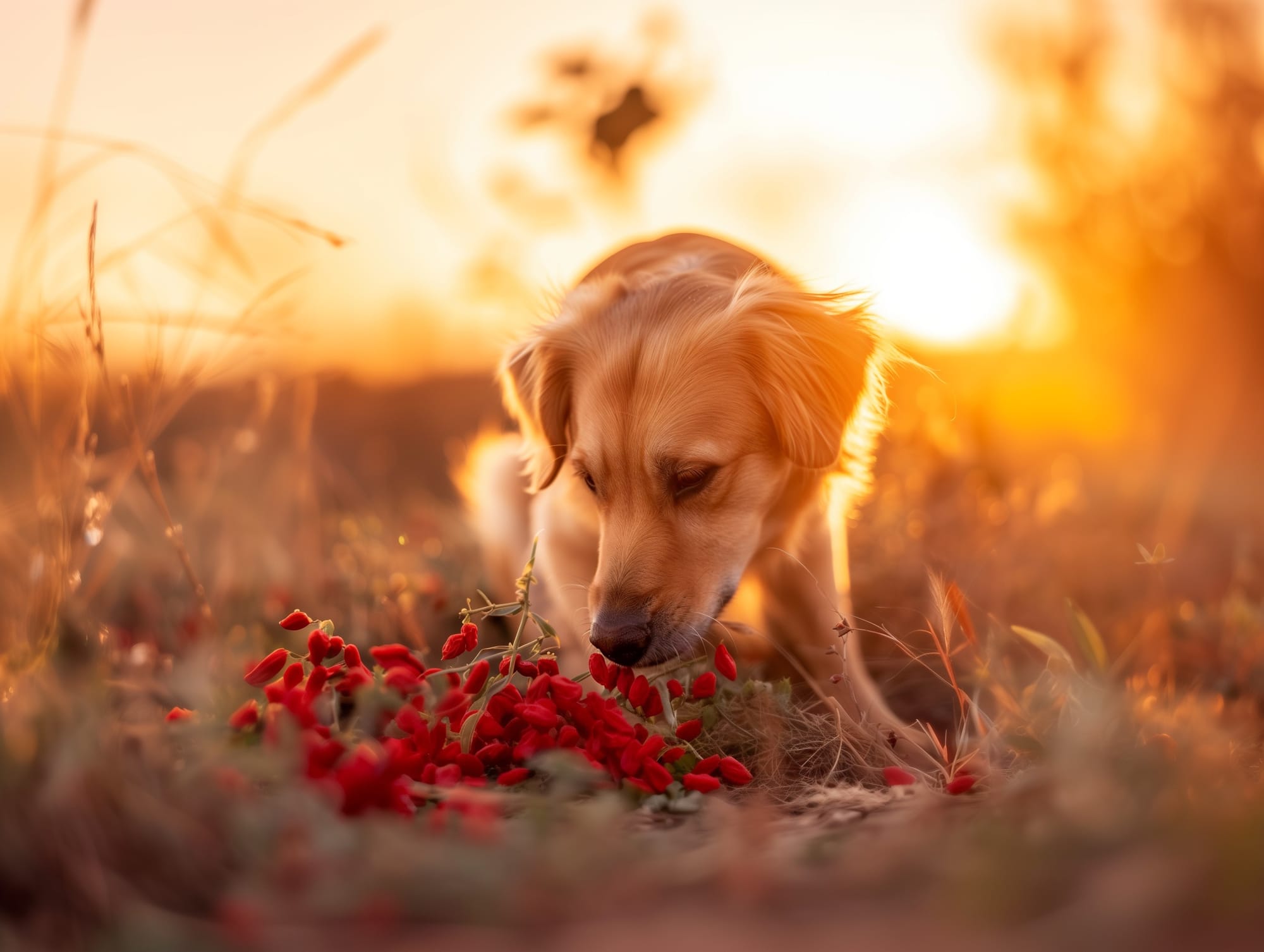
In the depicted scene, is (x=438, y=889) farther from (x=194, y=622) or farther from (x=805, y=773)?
(x=194, y=622)

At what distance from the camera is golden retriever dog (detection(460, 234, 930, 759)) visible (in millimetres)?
2654

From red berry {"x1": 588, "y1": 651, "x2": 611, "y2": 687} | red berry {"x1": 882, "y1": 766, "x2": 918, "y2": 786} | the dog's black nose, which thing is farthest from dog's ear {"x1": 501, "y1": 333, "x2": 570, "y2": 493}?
red berry {"x1": 882, "y1": 766, "x2": 918, "y2": 786}

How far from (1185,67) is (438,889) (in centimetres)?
1230

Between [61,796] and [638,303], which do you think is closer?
[61,796]

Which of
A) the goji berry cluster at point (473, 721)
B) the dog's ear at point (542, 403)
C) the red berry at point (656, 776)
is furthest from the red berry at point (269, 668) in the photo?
the dog's ear at point (542, 403)

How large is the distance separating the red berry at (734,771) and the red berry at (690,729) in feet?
0.29

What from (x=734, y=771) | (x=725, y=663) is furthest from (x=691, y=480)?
(x=734, y=771)

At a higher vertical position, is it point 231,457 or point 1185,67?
point 1185,67

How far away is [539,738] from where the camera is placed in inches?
71.6

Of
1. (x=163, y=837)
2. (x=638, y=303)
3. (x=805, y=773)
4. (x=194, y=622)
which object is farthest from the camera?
(x=194, y=622)

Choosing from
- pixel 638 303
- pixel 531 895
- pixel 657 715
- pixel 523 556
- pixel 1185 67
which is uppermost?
pixel 1185 67

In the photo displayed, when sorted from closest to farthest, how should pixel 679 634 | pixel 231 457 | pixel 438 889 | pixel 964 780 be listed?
pixel 438 889, pixel 964 780, pixel 679 634, pixel 231 457

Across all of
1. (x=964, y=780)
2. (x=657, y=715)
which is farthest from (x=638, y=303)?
(x=964, y=780)

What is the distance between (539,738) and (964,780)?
0.80 m
